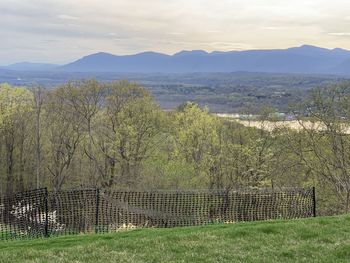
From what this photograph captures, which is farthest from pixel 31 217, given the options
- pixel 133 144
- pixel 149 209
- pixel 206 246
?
pixel 133 144

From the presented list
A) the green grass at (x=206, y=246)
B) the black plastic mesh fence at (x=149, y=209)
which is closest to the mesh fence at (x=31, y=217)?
the black plastic mesh fence at (x=149, y=209)

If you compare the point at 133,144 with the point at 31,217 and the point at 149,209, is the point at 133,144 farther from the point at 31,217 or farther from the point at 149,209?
the point at 31,217

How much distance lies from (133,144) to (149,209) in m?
29.3

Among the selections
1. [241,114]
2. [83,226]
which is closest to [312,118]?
[241,114]

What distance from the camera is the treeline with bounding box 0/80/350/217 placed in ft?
155

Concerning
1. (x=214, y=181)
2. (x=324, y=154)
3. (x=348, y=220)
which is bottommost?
(x=214, y=181)

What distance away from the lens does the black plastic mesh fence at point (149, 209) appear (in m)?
18.1

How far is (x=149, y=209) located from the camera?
771 inches

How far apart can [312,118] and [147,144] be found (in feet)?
57.3

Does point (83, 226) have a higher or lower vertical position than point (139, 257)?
lower

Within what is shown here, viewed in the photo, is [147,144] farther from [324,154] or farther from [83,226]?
[83,226]

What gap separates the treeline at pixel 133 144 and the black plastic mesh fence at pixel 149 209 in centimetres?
2319

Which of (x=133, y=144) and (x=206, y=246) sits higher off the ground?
(x=206, y=246)

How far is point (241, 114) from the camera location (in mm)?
54219
